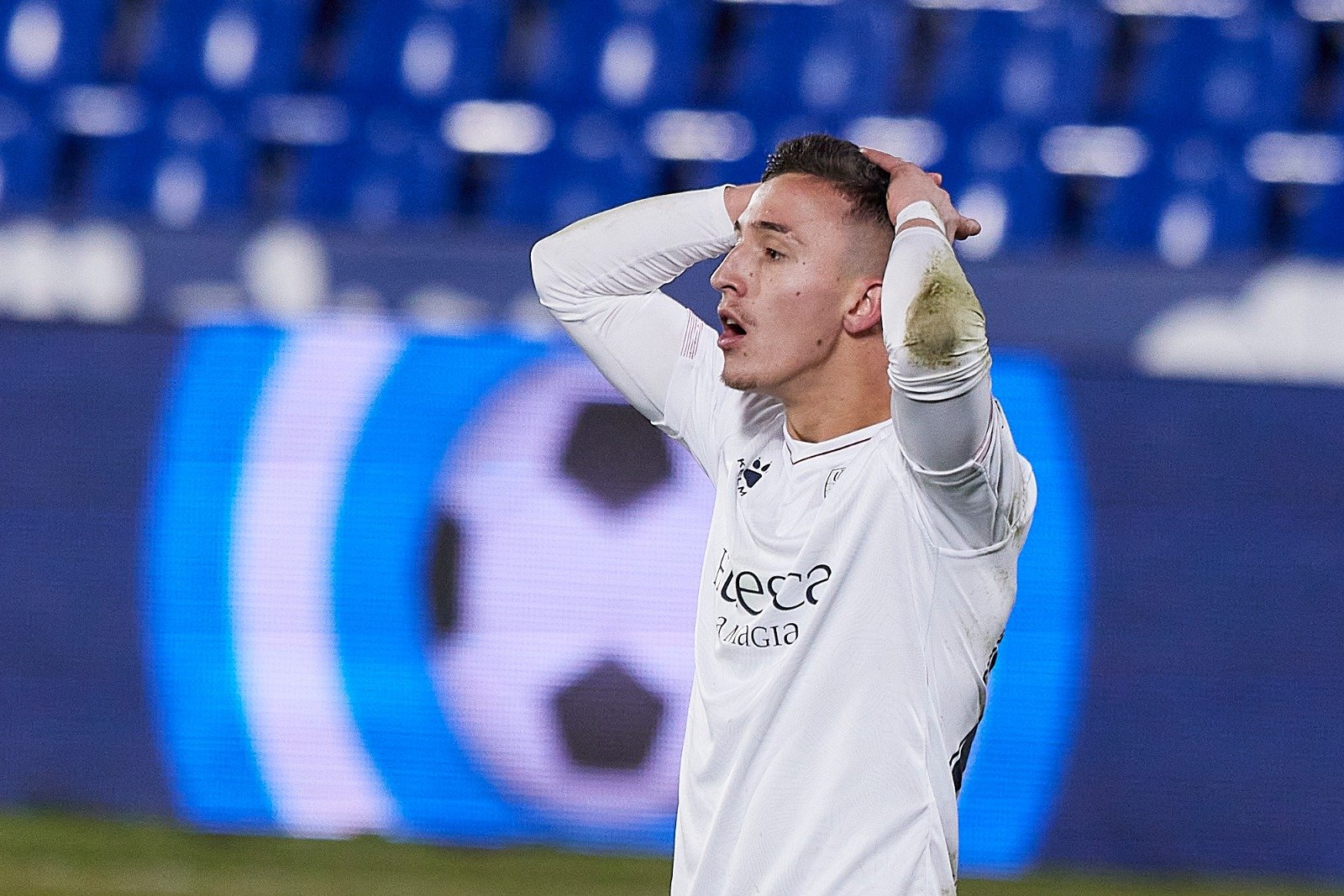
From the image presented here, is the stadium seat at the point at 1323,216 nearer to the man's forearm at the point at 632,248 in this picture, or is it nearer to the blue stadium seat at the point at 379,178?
the blue stadium seat at the point at 379,178

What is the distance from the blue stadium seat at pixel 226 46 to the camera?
7.58m

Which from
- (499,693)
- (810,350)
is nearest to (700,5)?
(499,693)

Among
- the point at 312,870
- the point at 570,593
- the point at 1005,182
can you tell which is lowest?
the point at 312,870

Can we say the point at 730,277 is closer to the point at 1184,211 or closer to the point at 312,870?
the point at 312,870

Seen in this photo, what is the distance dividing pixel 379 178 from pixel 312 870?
3045 millimetres

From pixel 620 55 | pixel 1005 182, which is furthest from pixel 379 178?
pixel 1005 182

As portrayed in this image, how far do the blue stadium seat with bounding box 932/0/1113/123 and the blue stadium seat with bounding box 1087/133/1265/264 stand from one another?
0.41m

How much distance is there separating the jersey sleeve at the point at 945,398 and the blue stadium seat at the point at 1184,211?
5200mm

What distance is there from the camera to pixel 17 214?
6320 mm

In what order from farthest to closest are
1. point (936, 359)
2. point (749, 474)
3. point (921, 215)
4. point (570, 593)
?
1. point (570, 593)
2. point (749, 474)
3. point (921, 215)
4. point (936, 359)

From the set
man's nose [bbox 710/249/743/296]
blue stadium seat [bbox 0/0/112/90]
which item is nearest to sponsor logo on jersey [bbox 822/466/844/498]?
man's nose [bbox 710/249/743/296]

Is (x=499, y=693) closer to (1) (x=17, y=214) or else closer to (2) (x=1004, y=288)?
(2) (x=1004, y=288)

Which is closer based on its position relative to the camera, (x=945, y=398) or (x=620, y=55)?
(x=945, y=398)

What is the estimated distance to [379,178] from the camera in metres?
7.28
